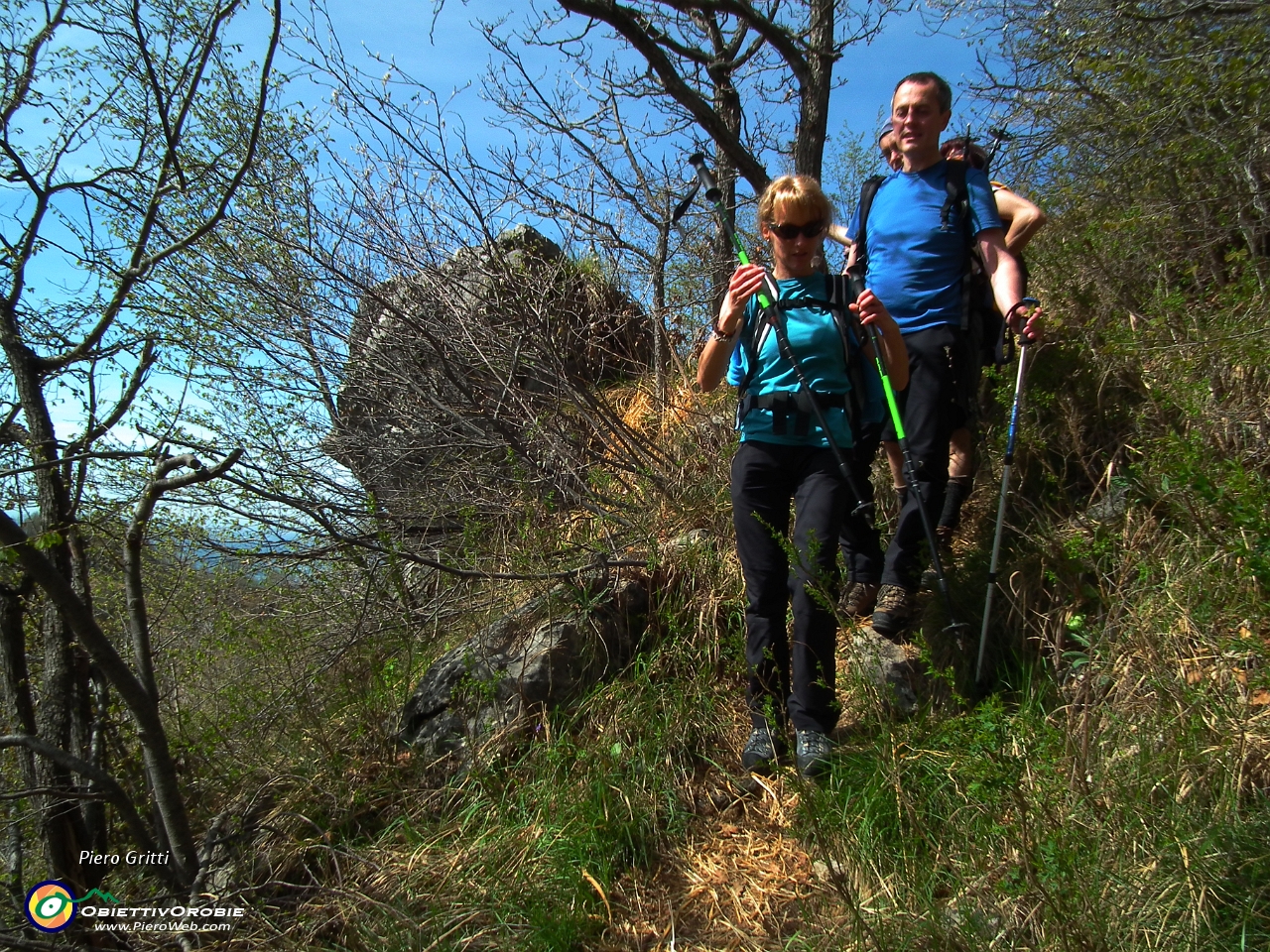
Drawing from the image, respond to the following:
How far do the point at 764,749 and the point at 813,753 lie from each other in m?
0.26

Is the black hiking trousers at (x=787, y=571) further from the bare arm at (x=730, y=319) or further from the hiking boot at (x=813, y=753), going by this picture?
the bare arm at (x=730, y=319)

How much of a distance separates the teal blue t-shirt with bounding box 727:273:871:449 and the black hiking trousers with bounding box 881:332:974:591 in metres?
0.39

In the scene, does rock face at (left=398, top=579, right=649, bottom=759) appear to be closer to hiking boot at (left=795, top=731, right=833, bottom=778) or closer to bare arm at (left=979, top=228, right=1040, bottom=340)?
hiking boot at (left=795, top=731, right=833, bottom=778)

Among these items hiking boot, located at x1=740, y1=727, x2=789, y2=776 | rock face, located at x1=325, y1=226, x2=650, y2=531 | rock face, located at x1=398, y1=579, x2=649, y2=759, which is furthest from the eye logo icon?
hiking boot, located at x1=740, y1=727, x2=789, y2=776

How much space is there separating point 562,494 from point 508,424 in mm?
580

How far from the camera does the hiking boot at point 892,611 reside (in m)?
3.08

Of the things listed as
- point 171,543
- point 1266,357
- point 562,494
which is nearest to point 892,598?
point 1266,357

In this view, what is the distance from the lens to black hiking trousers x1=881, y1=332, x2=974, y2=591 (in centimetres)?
307

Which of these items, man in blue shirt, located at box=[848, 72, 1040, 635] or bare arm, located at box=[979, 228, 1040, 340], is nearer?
bare arm, located at box=[979, 228, 1040, 340]

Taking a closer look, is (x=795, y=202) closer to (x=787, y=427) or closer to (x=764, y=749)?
(x=787, y=427)

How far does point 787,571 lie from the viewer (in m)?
2.85

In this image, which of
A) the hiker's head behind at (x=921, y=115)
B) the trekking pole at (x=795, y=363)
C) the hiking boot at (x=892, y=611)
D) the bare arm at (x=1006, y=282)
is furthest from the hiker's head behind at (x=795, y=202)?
the hiking boot at (x=892, y=611)

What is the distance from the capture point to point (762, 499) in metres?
2.88

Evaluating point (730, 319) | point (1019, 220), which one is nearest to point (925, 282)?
point (1019, 220)
